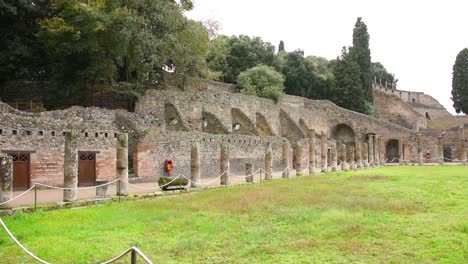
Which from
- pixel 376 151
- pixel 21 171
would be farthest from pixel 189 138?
pixel 376 151

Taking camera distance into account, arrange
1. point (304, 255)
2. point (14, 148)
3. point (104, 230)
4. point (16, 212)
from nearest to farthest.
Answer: point (304, 255) < point (104, 230) < point (16, 212) < point (14, 148)

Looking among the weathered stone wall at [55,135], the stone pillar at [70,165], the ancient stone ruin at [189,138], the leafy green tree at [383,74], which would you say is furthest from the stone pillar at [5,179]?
the leafy green tree at [383,74]

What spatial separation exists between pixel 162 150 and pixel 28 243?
1649 centimetres

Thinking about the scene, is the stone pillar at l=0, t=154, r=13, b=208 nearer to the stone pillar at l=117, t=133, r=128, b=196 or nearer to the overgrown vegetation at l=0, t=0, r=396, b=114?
the stone pillar at l=117, t=133, r=128, b=196

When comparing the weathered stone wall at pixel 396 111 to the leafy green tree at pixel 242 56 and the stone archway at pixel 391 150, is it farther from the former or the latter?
the leafy green tree at pixel 242 56

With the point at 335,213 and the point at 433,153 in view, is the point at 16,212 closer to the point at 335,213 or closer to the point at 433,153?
the point at 335,213

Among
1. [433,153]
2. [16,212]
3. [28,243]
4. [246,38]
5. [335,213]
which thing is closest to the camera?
[28,243]

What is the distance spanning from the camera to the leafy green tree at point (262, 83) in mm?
45525

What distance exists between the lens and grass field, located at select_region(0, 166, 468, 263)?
775cm

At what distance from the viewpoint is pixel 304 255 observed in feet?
25.2

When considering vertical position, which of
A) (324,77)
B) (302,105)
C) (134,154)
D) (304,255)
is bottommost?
(304,255)

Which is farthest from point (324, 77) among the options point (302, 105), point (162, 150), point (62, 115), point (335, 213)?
point (335, 213)

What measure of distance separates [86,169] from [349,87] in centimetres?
4095

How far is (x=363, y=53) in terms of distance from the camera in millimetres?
55438
